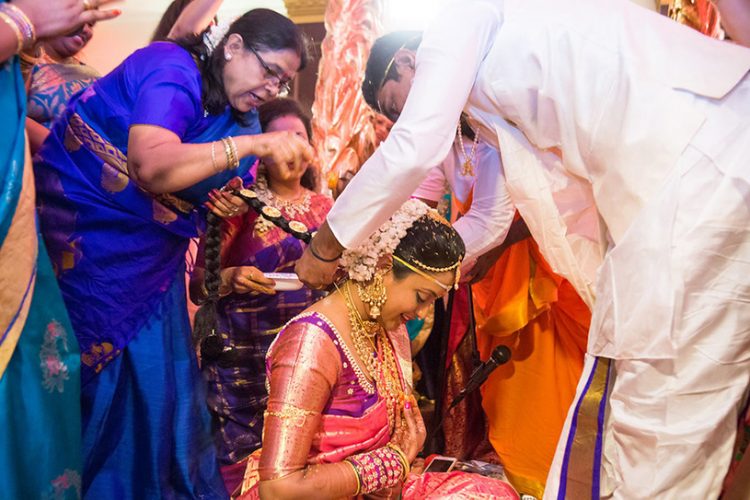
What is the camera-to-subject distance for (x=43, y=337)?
66.5 inches

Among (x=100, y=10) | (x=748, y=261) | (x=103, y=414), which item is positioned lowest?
(x=103, y=414)

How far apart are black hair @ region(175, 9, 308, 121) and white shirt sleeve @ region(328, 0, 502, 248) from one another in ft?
2.10

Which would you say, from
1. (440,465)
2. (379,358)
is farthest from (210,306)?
(440,465)

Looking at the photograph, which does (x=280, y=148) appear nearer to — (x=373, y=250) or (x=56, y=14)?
(x=373, y=250)

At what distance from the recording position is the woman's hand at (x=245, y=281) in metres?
2.30

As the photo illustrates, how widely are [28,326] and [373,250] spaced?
0.80 metres

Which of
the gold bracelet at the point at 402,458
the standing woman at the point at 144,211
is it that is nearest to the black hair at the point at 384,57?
the standing woman at the point at 144,211

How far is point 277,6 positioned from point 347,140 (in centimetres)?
82

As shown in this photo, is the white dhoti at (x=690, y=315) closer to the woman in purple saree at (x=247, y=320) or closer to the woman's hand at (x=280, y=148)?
the woman's hand at (x=280, y=148)

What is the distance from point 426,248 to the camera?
169 cm

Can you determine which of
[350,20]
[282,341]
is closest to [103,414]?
[282,341]

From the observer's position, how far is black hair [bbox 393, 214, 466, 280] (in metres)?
1.69

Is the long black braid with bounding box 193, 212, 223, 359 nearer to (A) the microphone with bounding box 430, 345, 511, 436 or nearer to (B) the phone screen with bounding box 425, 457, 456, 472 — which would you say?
(B) the phone screen with bounding box 425, 457, 456, 472

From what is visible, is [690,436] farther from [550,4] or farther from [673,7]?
[673,7]
